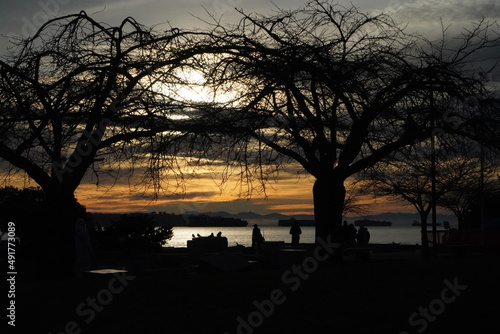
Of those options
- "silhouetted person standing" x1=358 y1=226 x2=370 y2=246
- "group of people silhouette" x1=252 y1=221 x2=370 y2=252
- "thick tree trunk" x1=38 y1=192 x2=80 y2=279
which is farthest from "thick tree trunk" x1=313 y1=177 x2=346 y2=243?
"silhouetted person standing" x1=358 y1=226 x2=370 y2=246

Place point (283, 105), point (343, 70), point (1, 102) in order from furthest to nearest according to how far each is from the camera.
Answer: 1. point (283, 105)
2. point (1, 102)
3. point (343, 70)

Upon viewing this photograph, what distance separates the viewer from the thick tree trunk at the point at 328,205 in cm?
1641

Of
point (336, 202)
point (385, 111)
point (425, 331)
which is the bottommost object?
point (425, 331)

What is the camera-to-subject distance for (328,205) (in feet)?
53.6

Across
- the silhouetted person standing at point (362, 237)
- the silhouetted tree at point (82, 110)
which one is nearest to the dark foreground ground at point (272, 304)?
the silhouetted tree at point (82, 110)

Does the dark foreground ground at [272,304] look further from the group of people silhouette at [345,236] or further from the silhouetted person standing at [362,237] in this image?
the silhouetted person standing at [362,237]

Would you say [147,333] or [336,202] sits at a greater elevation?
[336,202]

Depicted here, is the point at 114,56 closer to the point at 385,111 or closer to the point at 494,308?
the point at 385,111

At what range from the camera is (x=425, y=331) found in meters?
8.08

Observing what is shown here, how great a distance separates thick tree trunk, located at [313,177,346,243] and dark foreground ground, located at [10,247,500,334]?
402cm

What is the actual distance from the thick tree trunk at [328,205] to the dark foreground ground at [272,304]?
13.2ft

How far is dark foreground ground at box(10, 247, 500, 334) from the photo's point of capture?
27.4 ft

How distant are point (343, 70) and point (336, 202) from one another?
12.5ft

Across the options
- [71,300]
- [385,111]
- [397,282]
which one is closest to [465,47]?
[385,111]
